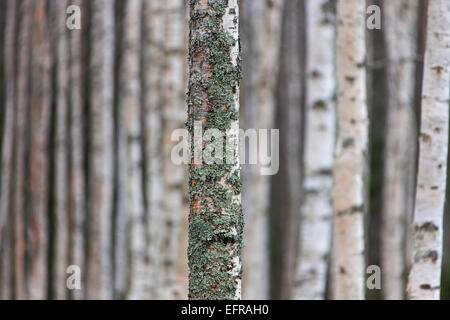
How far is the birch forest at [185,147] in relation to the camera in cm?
515

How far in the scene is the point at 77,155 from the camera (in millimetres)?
7809

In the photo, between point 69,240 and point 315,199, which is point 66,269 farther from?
point 315,199

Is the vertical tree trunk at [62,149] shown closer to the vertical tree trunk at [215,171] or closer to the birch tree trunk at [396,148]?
the birch tree trunk at [396,148]

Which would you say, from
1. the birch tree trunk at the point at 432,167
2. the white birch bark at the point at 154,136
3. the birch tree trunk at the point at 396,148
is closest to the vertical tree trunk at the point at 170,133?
the white birch bark at the point at 154,136

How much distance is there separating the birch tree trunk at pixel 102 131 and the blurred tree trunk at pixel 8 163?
1.32 m

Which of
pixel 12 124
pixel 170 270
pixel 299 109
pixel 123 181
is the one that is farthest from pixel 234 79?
pixel 299 109

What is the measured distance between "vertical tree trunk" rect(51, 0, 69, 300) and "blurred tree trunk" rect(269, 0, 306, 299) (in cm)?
310

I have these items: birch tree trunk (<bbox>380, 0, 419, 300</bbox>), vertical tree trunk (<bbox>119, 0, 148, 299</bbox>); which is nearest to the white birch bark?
vertical tree trunk (<bbox>119, 0, 148, 299</bbox>)

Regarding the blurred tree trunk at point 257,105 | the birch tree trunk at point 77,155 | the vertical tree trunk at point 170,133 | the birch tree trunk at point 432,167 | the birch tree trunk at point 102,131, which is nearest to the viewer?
the birch tree trunk at point 432,167

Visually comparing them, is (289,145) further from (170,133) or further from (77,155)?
(77,155)

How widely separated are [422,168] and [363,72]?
1.37 m

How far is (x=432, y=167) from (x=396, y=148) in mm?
4208

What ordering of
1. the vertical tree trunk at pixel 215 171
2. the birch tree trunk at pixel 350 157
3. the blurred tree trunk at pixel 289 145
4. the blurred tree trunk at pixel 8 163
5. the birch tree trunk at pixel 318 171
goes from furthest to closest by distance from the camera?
1. the blurred tree trunk at pixel 289 145
2. the blurred tree trunk at pixel 8 163
3. the birch tree trunk at pixel 318 171
4. the birch tree trunk at pixel 350 157
5. the vertical tree trunk at pixel 215 171

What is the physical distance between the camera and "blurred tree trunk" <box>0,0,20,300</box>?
332 inches
